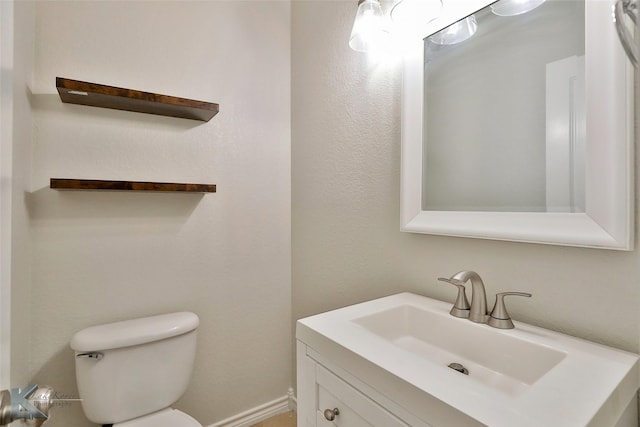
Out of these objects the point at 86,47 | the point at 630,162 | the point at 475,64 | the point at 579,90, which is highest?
the point at 86,47

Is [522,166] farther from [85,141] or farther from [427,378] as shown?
[85,141]

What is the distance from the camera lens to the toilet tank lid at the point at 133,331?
1.13m

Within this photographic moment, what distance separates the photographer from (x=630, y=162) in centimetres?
65

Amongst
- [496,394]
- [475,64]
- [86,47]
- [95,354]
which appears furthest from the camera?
[86,47]

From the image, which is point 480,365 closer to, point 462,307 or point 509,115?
point 462,307

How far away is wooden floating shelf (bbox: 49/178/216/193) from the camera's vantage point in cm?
112

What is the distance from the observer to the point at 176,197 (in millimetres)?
1473

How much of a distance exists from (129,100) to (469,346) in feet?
4.90

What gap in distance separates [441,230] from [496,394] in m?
0.54

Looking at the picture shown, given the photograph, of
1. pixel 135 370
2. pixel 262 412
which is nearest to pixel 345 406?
pixel 135 370

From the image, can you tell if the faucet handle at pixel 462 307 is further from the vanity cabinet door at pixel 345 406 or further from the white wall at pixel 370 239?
the vanity cabinet door at pixel 345 406

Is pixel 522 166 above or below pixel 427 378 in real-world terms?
above

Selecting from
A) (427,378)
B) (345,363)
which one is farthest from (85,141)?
(427,378)

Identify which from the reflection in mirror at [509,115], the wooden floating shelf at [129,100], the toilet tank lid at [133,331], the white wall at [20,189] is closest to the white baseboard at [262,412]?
the toilet tank lid at [133,331]
